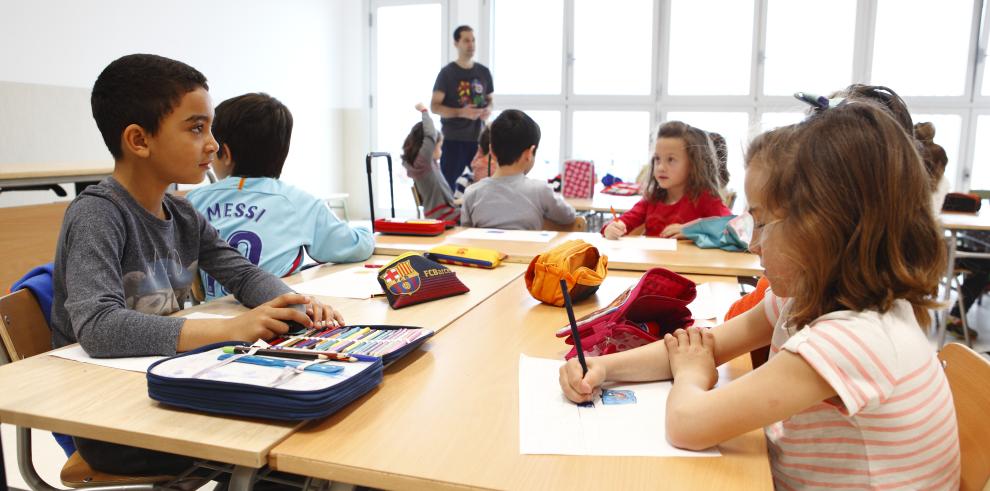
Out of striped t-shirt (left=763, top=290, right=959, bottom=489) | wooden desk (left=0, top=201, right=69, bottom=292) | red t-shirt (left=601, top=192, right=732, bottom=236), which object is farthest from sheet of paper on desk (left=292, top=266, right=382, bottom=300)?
wooden desk (left=0, top=201, right=69, bottom=292)

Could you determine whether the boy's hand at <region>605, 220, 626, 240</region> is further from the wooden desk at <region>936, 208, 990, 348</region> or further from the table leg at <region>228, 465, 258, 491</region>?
the table leg at <region>228, 465, 258, 491</region>

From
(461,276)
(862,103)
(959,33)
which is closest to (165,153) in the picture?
(461,276)

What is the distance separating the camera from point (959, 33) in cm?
586

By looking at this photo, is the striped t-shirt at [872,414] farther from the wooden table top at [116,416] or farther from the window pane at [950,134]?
the window pane at [950,134]

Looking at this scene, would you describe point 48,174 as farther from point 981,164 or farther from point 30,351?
point 981,164

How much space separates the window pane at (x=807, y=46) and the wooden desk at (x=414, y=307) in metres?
5.41

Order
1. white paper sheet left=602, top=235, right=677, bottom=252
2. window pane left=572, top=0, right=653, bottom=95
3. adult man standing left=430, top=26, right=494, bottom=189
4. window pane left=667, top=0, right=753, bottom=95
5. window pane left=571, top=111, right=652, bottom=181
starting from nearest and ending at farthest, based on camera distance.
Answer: white paper sheet left=602, top=235, right=677, bottom=252 < adult man standing left=430, top=26, right=494, bottom=189 < window pane left=667, top=0, right=753, bottom=95 < window pane left=572, top=0, right=653, bottom=95 < window pane left=571, top=111, right=652, bottom=181

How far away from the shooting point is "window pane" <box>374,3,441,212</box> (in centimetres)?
741

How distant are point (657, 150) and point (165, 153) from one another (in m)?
2.01

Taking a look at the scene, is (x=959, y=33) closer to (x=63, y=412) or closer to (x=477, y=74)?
(x=477, y=74)

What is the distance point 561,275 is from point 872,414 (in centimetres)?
77

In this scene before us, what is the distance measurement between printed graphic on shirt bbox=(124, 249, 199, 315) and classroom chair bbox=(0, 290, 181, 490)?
17cm

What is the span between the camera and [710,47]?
21.1 ft

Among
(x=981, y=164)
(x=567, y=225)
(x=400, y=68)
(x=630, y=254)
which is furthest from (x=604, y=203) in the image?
(x=400, y=68)
